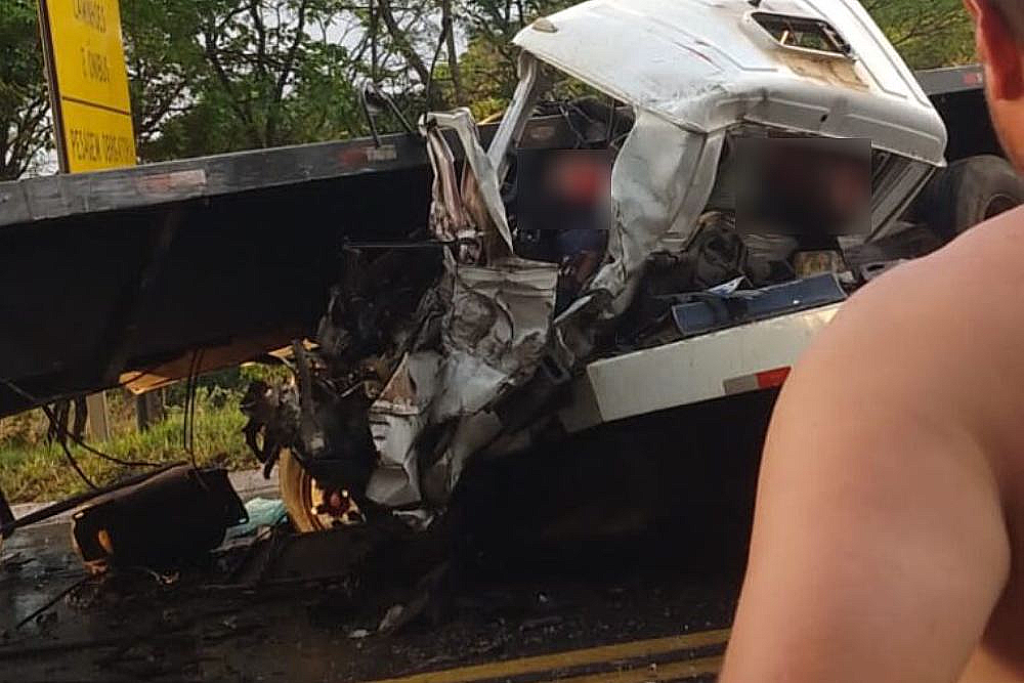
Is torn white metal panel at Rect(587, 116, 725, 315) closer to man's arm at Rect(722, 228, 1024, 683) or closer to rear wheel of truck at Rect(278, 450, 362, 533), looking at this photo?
rear wheel of truck at Rect(278, 450, 362, 533)

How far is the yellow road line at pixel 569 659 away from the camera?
4.33m

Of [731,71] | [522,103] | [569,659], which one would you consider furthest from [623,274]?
[569,659]

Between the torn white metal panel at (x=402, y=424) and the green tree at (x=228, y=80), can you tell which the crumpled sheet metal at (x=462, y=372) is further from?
the green tree at (x=228, y=80)

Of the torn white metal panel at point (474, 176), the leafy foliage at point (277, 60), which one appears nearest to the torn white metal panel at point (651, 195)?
the torn white metal panel at point (474, 176)

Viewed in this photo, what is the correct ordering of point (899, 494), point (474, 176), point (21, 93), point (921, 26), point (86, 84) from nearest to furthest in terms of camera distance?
point (899, 494)
point (474, 176)
point (86, 84)
point (21, 93)
point (921, 26)

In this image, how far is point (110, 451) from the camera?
12.1 meters

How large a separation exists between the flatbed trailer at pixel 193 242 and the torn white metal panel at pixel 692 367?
1.04 meters

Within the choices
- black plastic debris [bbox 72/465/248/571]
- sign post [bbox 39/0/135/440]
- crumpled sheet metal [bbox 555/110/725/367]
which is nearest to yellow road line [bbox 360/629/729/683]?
crumpled sheet metal [bbox 555/110/725/367]

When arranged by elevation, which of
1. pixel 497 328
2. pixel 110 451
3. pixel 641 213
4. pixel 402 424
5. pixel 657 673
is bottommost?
pixel 110 451

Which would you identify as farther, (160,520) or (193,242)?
(160,520)

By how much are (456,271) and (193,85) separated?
11939mm

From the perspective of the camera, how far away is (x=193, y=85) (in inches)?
616

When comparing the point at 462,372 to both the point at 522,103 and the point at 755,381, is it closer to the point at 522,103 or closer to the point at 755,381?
the point at 755,381

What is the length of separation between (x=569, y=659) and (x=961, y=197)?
231 cm
